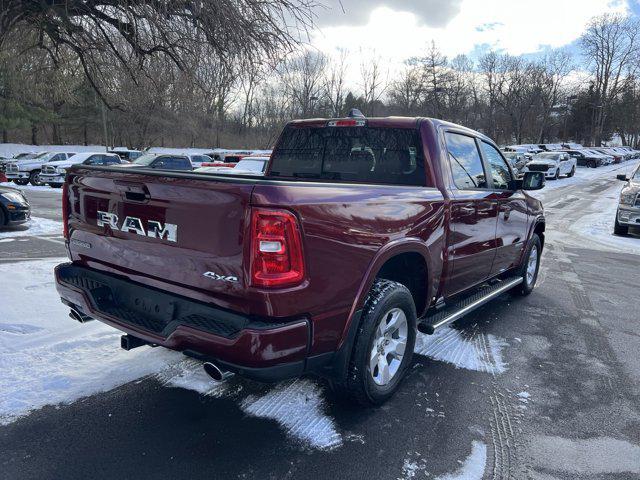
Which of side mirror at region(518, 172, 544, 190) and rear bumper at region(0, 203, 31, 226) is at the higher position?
side mirror at region(518, 172, 544, 190)

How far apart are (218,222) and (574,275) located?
683 cm

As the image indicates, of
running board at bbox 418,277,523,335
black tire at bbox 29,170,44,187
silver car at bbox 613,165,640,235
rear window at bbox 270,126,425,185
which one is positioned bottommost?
black tire at bbox 29,170,44,187

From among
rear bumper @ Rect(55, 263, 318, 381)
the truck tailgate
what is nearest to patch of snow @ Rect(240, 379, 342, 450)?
rear bumper @ Rect(55, 263, 318, 381)

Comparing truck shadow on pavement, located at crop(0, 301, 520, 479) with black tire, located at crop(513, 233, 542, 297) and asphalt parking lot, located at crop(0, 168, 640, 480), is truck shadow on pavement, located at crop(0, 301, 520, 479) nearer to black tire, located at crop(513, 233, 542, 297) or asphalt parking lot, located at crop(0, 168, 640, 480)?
asphalt parking lot, located at crop(0, 168, 640, 480)

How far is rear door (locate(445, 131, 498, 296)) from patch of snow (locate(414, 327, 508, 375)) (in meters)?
0.55

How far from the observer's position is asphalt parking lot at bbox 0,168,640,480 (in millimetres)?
2539

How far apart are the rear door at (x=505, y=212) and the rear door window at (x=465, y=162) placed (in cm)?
20

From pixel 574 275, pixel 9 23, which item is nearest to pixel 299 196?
pixel 574 275

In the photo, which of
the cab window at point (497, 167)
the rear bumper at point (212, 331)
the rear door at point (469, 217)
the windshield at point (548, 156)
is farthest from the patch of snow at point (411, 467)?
the windshield at point (548, 156)

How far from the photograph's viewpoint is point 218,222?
7.77ft

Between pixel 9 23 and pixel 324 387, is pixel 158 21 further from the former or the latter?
pixel 324 387

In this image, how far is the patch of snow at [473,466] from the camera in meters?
2.51

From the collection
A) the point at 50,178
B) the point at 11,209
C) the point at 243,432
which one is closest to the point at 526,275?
the point at 243,432

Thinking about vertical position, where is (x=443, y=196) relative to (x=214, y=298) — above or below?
above
